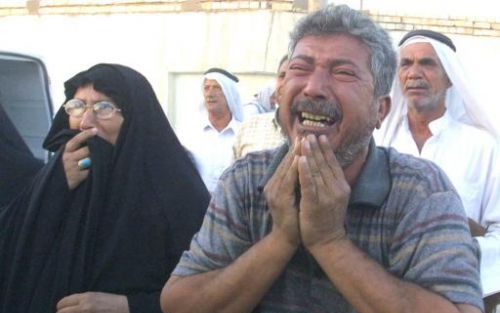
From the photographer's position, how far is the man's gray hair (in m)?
2.52

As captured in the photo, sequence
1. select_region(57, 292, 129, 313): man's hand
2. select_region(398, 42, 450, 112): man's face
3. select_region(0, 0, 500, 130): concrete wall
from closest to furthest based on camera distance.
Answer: select_region(57, 292, 129, 313): man's hand → select_region(398, 42, 450, 112): man's face → select_region(0, 0, 500, 130): concrete wall

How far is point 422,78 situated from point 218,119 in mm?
3773

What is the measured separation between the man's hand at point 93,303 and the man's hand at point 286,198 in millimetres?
1203

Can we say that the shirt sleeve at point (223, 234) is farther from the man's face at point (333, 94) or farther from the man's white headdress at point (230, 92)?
the man's white headdress at point (230, 92)

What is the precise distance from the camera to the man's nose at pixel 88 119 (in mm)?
3674

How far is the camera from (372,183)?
2.50 metres

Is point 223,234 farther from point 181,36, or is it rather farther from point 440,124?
point 181,36

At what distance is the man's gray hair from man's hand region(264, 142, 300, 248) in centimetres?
33

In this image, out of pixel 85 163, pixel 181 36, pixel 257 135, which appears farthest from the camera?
pixel 181 36

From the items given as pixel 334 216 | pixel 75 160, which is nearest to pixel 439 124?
pixel 75 160

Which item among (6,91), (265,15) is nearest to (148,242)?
(6,91)

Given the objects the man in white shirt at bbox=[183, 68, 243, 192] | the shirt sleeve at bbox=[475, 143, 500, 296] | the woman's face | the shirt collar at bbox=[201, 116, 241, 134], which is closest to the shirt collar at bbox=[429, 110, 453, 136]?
the shirt sleeve at bbox=[475, 143, 500, 296]

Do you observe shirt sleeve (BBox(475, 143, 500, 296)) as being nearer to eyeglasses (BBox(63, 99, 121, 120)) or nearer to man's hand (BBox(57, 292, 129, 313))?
man's hand (BBox(57, 292, 129, 313))

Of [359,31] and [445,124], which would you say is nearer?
[359,31]
